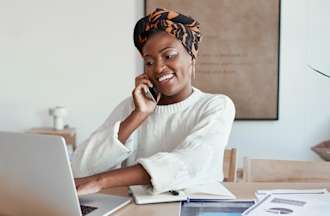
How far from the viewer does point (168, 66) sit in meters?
1.53

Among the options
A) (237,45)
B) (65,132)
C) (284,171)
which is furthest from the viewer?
(237,45)

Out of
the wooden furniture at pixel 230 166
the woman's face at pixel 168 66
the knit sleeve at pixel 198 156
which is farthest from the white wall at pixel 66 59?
the knit sleeve at pixel 198 156

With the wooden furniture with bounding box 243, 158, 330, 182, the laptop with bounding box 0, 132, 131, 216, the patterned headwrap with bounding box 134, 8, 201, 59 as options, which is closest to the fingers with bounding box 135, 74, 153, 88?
the patterned headwrap with bounding box 134, 8, 201, 59

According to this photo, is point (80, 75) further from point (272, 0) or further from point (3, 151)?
point (3, 151)

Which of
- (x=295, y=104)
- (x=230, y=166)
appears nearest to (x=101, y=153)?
(x=230, y=166)

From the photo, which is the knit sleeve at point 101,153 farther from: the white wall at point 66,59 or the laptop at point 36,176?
the white wall at point 66,59

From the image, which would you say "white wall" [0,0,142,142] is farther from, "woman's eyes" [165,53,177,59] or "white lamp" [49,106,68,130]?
"woman's eyes" [165,53,177,59]

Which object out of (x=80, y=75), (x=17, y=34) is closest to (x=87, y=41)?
(x=80, y=75)

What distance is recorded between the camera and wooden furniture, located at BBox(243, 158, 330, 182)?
174 centimetres

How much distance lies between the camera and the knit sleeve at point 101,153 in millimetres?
1453

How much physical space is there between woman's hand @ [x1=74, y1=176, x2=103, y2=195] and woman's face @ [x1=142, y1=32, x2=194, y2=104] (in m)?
0.42

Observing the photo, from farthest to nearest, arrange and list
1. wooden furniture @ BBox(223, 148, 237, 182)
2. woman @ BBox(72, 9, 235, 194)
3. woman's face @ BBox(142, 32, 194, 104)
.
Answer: wooden furniture @ BBox(223, 148, 237, 182) → woman's face @ BBox(142, 32, 194, 104) → woman @ BBox(72, 9, 235, 194)

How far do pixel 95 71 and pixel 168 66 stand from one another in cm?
172

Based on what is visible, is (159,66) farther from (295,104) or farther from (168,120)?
Result: (295,104)
